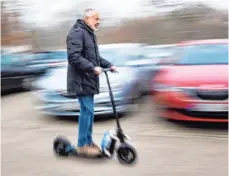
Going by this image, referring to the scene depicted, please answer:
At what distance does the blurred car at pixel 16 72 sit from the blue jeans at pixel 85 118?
252 inches

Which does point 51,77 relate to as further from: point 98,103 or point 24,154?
point 24,154

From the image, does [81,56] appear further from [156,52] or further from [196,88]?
[156,52]

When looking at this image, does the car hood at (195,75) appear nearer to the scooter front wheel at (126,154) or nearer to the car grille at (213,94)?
the car grille at (213,94)

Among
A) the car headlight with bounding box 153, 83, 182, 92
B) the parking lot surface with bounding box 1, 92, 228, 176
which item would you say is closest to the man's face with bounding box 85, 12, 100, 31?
the parking lot surface with bounding box 1, 92, 228, 176

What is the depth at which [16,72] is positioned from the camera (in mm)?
11055

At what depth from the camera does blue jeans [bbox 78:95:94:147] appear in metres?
4.71

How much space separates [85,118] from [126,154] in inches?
22.9

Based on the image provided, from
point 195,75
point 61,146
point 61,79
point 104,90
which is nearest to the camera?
point 61,146

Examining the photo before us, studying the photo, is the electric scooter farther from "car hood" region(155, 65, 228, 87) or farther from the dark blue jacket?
"car hood" region(155, 65, 228, 87)

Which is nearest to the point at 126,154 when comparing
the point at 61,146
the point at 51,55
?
the point at 61,146

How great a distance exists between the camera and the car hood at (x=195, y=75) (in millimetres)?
6023

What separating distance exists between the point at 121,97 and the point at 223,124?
1643mm

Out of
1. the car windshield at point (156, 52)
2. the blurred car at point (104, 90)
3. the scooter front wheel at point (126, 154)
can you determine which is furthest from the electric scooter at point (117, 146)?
the car windshield at point (156, 52)

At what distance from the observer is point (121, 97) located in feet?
23.2
